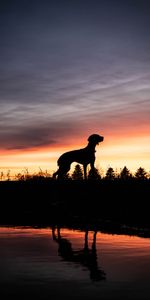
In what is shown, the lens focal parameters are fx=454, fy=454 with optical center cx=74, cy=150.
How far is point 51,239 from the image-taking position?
307 inches

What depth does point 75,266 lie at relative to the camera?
17.2 feet

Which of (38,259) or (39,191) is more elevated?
(39,191)

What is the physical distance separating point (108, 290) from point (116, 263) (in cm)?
131

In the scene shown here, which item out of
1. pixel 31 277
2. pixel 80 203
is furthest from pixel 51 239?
pixel 80 203

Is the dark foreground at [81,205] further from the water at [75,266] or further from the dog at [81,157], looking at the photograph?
the water at [75,266]

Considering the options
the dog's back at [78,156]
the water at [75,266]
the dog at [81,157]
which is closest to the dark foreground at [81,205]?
the dog at [81,157]

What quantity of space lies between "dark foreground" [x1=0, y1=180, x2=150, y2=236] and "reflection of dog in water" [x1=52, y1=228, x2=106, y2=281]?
1.50 m

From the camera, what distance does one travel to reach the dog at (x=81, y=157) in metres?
17.6

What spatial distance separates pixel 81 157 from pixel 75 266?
12449mm

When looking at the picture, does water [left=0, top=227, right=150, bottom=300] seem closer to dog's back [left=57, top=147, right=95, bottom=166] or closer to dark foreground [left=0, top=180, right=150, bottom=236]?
dark foreground [left=0, top=180, right=150, bottom=236]

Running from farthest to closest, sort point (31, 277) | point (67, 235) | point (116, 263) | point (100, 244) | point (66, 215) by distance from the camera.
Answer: point (66, 215) < point (67, 235) < point (100, 244) < point (116, 263) < point (31, 277)

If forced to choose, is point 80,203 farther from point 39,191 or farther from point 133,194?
point 39,191

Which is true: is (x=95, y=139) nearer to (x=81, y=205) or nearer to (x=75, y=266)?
(x=81, y=205)

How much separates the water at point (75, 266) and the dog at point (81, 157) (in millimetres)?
9426
